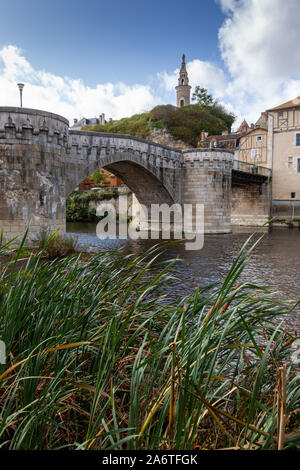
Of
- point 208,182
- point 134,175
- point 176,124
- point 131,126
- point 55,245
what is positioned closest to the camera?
point 55,245

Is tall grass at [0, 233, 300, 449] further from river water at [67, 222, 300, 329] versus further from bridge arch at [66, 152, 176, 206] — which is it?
bridge arch at [66, 152, 176, 206]

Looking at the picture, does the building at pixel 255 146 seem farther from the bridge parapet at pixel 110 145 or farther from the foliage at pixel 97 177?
the foliage at pixel 97 177

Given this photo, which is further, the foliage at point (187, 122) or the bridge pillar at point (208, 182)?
the foliage at point (187, 122)

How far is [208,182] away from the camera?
75.9ft

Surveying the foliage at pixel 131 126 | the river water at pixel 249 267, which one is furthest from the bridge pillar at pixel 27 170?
the foliage at pixel 131 126

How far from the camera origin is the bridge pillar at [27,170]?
1220cm

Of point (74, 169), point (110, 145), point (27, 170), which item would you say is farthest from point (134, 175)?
point (27, 170)

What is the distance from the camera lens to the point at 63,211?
13641mm

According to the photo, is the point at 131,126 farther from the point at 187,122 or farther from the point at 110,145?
the point at 110,145

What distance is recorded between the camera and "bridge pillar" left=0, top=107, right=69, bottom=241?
40.0ft

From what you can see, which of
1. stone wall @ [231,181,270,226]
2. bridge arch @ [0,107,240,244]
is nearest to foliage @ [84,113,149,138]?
stone wall @ [231,181,270,226]

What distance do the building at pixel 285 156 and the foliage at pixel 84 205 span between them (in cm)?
1559

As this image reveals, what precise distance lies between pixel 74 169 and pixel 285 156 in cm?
2105
